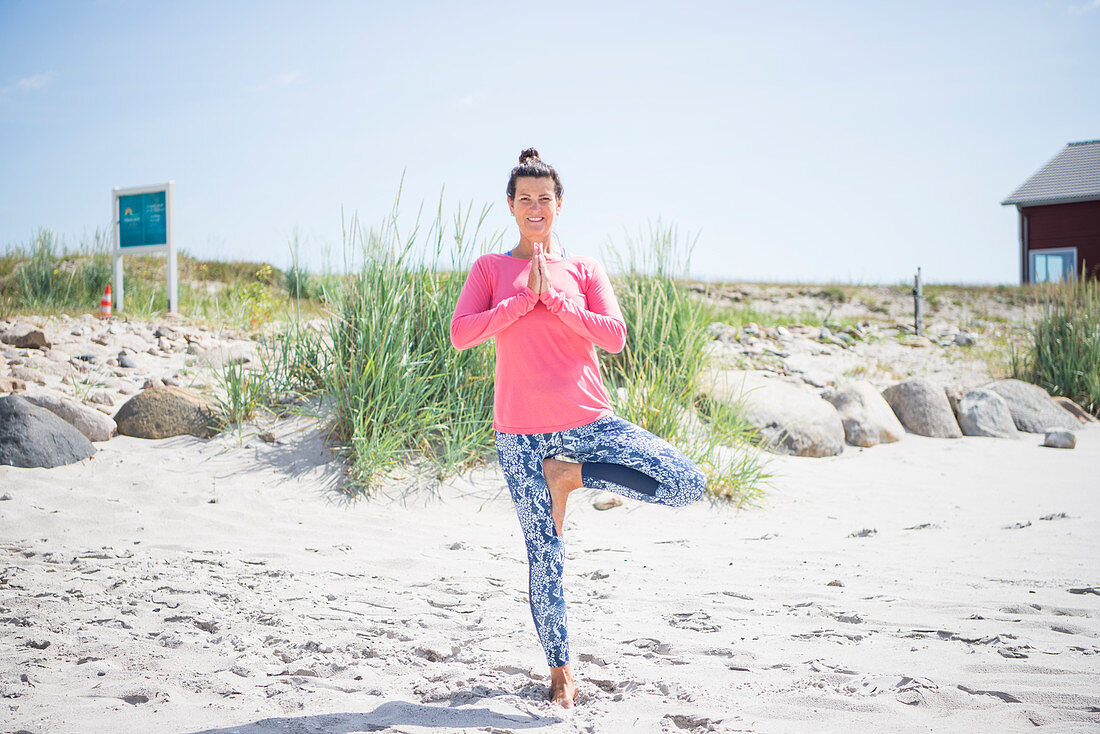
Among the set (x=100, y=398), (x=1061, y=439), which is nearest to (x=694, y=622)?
(x=100, y=398)

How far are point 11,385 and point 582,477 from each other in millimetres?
6362

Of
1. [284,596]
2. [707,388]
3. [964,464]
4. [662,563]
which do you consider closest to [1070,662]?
[662,563]

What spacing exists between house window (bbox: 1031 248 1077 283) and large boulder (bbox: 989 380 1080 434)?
12.9 meters

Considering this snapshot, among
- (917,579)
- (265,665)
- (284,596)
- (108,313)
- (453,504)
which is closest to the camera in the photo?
(265,665)

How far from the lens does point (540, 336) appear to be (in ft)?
8.43

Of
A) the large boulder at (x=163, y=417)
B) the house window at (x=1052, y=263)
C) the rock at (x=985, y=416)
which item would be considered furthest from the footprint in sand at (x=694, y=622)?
the house window at (x=1052, y=263)

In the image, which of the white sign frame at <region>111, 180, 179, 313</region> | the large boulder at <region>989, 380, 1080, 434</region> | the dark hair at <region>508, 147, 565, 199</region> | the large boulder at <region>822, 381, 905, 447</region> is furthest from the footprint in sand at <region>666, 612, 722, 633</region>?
the white sign frame at <region>111, 180, 179, 313</region>

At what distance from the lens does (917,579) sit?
14.4ft

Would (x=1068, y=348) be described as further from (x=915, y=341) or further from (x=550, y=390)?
(x=550, y=390)

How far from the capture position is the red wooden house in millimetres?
20078

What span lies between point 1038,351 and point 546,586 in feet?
35.5

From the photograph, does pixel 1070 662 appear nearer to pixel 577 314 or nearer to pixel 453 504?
pixel 577 314

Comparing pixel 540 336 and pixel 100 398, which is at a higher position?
pixel 540 336

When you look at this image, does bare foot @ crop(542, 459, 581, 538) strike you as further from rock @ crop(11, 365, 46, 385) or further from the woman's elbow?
rock @ crop(11, 365, 46, 385)
